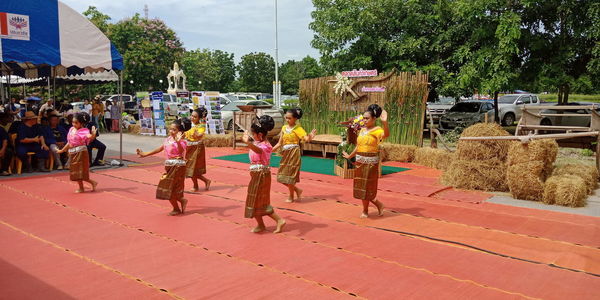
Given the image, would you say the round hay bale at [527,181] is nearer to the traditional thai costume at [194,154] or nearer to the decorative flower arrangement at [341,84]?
the traditional thai costume at [194,154]

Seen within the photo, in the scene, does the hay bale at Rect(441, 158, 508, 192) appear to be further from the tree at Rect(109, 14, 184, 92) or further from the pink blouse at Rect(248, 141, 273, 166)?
the tree at Rect(109, 14, 184, 92)

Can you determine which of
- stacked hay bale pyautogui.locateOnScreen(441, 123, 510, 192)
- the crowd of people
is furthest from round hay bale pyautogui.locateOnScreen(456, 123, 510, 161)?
the crowd of people

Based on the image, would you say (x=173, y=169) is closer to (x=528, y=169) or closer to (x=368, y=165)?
(x=368, y=165)

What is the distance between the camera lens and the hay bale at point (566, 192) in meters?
6.76

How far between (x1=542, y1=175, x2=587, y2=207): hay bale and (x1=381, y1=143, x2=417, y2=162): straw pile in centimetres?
445

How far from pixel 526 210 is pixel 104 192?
22.9ft

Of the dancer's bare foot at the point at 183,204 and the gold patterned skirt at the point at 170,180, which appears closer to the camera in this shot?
the gold patterned skirt at the point at 170,180

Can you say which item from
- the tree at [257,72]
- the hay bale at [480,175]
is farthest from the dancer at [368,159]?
the tree at [257,72]

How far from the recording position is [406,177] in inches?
369

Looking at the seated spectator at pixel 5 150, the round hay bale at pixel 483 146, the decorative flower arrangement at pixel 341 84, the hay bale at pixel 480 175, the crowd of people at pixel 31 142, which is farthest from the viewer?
the decorative flower arrangement at pixel 341 84

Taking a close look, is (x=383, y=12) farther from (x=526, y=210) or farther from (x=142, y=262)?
(x=142, y=262)

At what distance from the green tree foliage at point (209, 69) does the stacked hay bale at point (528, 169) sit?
38.8 m

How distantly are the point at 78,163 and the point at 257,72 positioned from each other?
138 ft

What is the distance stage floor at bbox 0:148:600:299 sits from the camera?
382cm
